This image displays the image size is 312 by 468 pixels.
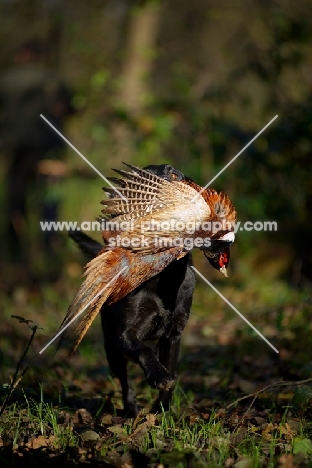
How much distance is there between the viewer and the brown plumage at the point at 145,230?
3.04 metres

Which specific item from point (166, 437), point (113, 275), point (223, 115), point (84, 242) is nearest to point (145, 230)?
point (113, 275)

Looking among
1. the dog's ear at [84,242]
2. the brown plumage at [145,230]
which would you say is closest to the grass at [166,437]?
the brown plumage at [145,230]

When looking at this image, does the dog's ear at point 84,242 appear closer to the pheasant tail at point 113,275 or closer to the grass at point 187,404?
the grass at point 187,404

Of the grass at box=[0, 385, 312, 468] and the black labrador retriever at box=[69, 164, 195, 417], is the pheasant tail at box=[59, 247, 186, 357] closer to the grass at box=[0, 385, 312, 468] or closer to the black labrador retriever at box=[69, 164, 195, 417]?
the black labrador retriever at box=[69, 164, 195, 417]

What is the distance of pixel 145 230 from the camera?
121 inches

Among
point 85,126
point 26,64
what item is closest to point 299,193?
point 85,126

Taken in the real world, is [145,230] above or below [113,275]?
above

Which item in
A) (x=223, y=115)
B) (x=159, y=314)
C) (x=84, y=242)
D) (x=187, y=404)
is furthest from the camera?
(x=223, y=115)

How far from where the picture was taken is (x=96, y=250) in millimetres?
4430

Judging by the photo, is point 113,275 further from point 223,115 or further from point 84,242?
point 223,115

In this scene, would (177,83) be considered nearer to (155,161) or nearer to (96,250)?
(155,161)

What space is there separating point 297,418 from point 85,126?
694cm

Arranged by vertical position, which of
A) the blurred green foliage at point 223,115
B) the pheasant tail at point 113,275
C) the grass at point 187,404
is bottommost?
the grass at point 187,404

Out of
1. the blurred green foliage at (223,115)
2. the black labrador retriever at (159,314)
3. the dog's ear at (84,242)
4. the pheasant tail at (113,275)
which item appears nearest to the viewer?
the pheasant tail at (113,275)
